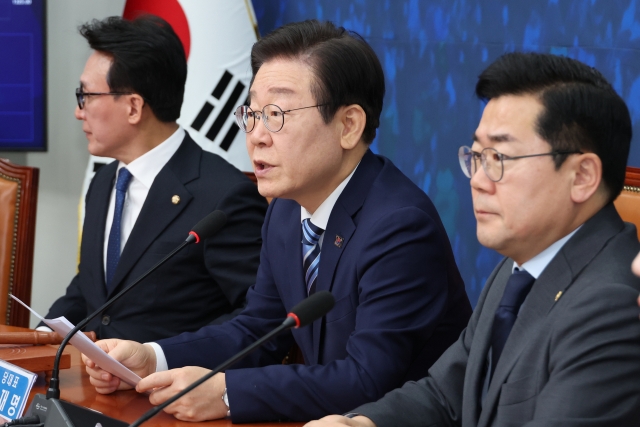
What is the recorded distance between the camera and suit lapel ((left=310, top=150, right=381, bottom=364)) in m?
1.92

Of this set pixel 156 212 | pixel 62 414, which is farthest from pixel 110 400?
pixel 156 212

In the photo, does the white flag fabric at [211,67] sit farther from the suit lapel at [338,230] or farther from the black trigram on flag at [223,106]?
the suit lapel at [338,230]

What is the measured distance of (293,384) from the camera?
1.70m

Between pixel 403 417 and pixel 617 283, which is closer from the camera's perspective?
pixel 617 283

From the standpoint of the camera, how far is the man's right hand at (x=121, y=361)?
180cm

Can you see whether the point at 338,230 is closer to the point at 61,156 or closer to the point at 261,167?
the point at 261,167

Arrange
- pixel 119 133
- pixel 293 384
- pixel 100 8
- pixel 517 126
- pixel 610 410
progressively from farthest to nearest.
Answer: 1. pixel 100 8
2. pixel 119 133
3. pixel 293 384
4. pixel 517 126
5. pixel 610 410

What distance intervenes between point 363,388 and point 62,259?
327 centimetres

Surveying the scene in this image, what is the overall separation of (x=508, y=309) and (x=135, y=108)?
1.65 meters

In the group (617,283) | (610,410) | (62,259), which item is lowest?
(62,259)

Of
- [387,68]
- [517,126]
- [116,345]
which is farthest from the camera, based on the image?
[387,68]

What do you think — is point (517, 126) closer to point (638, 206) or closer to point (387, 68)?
point (638, 206)

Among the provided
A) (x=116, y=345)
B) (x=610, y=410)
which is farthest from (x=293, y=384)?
(x=610, y=410)

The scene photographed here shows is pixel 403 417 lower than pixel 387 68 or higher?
lower
